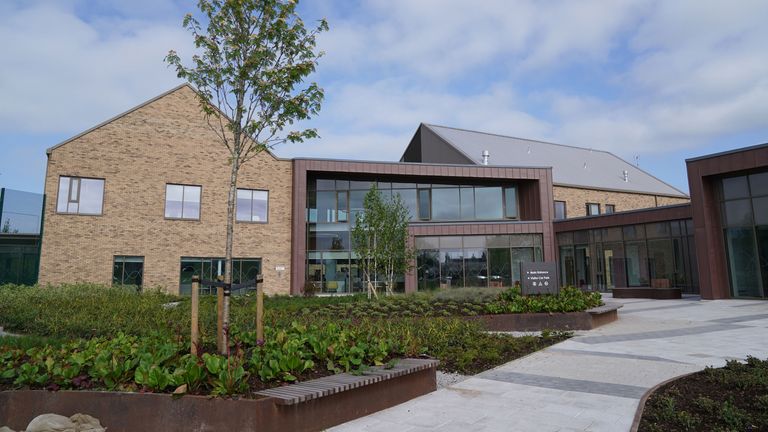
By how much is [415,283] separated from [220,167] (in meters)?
12.5

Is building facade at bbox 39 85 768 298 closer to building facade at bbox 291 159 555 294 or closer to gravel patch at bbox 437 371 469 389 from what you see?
building facade at bbox 291 159 555 294

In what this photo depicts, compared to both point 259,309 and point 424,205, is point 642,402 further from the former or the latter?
point 424,205

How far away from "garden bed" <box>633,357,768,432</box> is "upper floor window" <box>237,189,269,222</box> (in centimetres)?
2403

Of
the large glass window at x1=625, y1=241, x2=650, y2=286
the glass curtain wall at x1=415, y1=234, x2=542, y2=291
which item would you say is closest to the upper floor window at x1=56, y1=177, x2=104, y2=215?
the glass curtain wall at x1=415, y1=234, x2=542, y2=291

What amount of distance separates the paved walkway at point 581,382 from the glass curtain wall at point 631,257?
1241 centimetres

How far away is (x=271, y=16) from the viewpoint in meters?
8.05

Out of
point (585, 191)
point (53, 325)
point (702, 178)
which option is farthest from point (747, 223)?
point (53, 325)

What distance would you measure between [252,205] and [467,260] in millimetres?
12593

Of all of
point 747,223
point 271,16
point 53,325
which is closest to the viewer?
point 271,16

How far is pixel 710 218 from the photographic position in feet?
72.6

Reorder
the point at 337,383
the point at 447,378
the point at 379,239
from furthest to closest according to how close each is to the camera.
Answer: the point at 379,239
the point at 447,378
the point at 337,383

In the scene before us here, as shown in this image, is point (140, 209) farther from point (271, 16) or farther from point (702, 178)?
point (702, 178)

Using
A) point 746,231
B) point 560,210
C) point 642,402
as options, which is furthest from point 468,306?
point 560,210

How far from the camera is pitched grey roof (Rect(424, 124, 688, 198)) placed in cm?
3828
